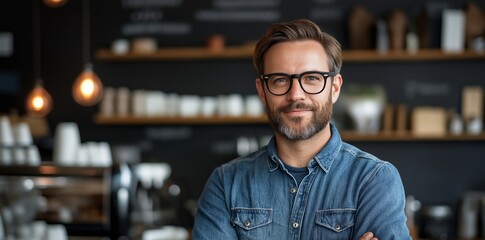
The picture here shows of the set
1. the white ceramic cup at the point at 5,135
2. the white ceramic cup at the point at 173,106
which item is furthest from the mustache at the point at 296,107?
the white ceramic cup at the point at 173,106

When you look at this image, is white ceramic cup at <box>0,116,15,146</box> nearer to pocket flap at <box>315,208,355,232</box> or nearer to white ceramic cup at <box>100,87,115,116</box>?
white ceramic cup at <box>100,87,115,116</box>

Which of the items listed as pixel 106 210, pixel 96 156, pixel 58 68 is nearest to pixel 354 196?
pixel 106 210

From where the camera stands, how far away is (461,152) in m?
6.05

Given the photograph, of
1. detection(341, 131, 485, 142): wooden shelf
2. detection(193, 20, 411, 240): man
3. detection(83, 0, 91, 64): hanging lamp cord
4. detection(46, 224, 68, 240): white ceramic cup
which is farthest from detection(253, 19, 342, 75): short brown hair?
detection(83, 0, 91, 64): hanging lamp cord

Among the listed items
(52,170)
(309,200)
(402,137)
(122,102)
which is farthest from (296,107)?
(122,102)

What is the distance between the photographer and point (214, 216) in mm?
2150

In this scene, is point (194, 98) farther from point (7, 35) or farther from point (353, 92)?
point (7, 35)

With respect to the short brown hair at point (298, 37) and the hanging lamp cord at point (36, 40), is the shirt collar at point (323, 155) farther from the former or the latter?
the hanging lamp cord at point (36, 40)

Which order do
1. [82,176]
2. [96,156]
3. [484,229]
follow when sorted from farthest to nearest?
[484,229]
[96,156]
[82,176]

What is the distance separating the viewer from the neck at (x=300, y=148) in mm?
2090

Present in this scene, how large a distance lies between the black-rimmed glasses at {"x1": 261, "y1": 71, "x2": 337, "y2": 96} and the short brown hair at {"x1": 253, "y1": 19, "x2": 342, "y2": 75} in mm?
69

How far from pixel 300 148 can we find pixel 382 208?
0.27 meters

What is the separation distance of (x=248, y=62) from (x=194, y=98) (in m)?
0.51

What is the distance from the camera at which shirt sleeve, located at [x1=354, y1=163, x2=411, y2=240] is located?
1983 mm
